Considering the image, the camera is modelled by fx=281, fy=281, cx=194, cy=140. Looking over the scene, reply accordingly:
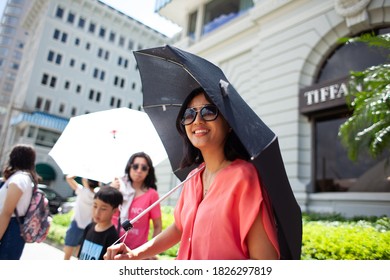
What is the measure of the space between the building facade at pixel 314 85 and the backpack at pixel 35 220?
6.56 metres

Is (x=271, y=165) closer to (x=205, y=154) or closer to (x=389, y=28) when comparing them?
(x=205, y=154)

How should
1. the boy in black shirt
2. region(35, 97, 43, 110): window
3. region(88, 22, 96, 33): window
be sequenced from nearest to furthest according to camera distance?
the boy in black shirt, region(35, 97, 43, 110): window, region(88, 22, 96, 33): window

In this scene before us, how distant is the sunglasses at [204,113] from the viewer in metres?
1.49

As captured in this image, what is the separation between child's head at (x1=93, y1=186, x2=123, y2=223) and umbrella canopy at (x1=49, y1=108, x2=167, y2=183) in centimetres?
26

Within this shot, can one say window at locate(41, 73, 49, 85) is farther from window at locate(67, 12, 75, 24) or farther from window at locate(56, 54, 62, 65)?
window at locate(67, 12, 75, 24)

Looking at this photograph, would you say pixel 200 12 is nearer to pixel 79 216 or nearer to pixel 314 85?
pixel 314 85

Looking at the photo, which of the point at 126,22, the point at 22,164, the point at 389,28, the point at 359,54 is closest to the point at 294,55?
the point at 359,54

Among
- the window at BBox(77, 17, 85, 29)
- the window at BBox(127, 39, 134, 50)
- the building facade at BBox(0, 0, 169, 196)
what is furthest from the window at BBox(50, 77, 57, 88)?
the window at BBox(127, 39, 134, 50)

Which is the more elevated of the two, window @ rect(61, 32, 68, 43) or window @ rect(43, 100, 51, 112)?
window @ rect(61, 32, 68, 43)

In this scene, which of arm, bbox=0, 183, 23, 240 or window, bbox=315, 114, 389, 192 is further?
window, bbox=315, 114, 389, 192

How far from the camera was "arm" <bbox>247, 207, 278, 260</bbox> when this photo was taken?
1182mm

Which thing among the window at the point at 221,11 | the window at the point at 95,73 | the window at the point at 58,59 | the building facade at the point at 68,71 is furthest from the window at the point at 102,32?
the window at the point at 221,11

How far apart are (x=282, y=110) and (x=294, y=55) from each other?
1.85 metres

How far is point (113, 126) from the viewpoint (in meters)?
3.22
